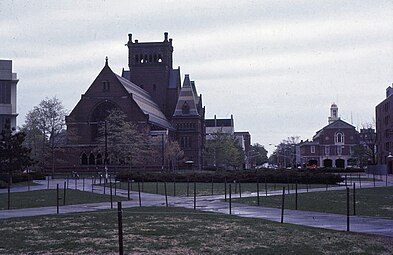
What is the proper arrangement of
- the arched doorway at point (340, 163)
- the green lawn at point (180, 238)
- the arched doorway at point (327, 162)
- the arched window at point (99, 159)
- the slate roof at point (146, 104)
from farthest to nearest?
the arched doorway at point (327, 162) < the arched doorway at point (340, 163) < the slate roof at point (146, 104) < the arched window at point (99, 159) < the green lawn at point (180, 238)

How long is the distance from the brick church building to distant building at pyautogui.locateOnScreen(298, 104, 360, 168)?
30154 mm

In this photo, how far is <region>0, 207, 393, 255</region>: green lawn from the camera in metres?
14.7

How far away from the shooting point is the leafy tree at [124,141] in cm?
9088

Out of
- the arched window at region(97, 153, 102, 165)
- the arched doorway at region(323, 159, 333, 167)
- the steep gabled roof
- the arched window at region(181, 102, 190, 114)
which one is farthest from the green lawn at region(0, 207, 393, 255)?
the arched doorway at region(323, 159, 333, 167)

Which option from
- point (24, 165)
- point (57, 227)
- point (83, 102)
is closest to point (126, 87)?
point (83, 102)

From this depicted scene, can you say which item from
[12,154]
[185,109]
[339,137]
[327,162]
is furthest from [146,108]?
[327,162]

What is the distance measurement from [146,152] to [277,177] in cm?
3392

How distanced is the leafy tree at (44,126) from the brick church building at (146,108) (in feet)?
29.3

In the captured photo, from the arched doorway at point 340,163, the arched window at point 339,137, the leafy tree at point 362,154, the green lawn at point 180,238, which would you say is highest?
the arched window at point 339,137

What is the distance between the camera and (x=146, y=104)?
114m

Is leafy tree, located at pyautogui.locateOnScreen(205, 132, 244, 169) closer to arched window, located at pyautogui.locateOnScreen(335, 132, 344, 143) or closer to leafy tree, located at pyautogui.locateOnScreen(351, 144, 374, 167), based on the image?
arched window, located at pyautogui.locateOnScreen(335, 132, 344, 143)

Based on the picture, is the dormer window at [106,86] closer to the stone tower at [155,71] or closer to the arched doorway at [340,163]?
the stone tower at [155,71]

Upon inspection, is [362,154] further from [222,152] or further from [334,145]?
[222,152]

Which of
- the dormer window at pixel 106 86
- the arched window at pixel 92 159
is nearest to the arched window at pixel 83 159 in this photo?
the arched window at pixel 92 159
